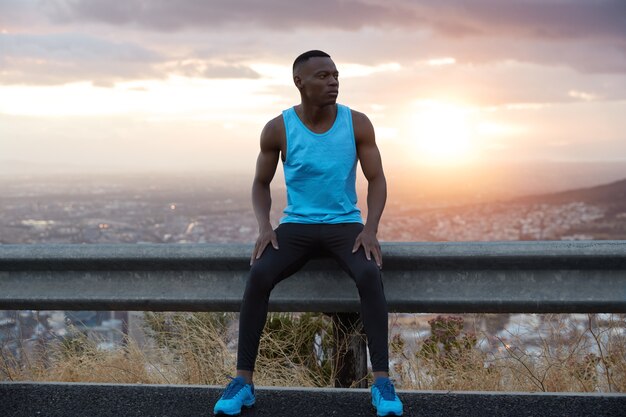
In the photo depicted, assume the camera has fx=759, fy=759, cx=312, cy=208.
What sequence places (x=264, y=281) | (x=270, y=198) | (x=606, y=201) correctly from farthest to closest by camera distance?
(x=606, y=201), (x=270, y=198), (x=264, y=281)

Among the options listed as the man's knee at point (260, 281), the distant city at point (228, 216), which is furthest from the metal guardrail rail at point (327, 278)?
the distant city at point (228, 216)

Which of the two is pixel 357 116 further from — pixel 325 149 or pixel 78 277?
pixel 78 277

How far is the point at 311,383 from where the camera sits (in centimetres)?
458

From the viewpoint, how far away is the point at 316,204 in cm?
413

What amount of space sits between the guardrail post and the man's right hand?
24.1 inches

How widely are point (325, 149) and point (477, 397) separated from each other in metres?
1.51

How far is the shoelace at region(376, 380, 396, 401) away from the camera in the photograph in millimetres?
3586

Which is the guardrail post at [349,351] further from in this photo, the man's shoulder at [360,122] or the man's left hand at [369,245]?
the man's shoulder at [360,122]

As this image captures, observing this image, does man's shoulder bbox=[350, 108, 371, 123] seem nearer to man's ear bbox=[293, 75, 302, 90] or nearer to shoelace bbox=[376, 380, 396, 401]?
man's ear bbox=[293, 75, 302, 90]

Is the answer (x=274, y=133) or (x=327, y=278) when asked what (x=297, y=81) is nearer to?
(x=274, y=133)

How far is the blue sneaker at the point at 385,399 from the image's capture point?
139 inches

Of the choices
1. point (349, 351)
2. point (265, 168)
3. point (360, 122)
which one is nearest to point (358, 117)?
point (360, 122)

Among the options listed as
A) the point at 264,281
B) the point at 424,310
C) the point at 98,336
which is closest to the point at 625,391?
the point at 424,310

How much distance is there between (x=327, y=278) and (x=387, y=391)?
707 mm
